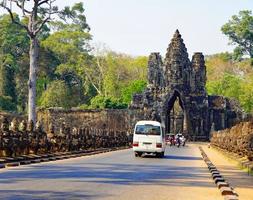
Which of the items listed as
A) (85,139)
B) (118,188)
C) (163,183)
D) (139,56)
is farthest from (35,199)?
(139,56)

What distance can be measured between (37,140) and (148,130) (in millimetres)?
6763

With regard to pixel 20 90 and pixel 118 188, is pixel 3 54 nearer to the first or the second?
pixel 20 90

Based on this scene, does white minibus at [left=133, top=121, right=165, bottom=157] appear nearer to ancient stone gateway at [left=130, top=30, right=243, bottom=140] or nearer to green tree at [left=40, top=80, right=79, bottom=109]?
ancient stone gateway at [left=130, top=30, right=243, bottom=140]

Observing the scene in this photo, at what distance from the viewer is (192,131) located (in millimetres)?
83938

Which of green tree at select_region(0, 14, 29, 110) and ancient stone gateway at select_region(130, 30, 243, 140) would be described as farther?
ancient stone gateway at select_region(130, 30, 243, 140)

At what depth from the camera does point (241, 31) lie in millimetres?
108438

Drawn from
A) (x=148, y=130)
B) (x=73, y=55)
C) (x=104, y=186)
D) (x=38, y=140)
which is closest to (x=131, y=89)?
(x=73, y=55)

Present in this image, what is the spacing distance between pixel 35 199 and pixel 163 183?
555 cm

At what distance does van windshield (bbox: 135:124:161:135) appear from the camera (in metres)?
33.6

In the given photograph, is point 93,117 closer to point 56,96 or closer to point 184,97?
point 56,96

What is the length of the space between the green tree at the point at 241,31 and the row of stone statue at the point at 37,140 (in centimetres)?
6755

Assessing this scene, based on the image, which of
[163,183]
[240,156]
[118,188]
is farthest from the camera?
[240,156]

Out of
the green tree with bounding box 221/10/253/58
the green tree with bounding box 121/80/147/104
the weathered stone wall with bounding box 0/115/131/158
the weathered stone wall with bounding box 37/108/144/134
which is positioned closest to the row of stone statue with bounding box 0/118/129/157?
the weathered stone wall with bounding box 0/115/131/158

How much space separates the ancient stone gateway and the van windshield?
48698mm
